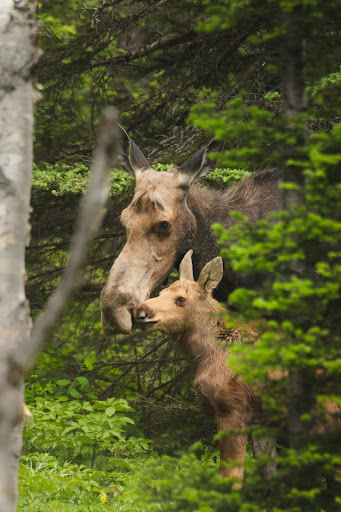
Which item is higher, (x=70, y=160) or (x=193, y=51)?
(x=193, y=51)

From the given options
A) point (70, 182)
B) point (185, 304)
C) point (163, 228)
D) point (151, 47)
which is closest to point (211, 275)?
point (185, 304)

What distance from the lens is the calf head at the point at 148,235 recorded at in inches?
266

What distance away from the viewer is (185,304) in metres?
6.86

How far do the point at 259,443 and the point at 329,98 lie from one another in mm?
3866

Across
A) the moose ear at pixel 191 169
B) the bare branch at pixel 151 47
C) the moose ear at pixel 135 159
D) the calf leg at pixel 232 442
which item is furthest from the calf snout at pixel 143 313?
the bare branch at pixel 151 47

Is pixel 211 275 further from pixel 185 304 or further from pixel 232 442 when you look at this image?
pixel 232 442

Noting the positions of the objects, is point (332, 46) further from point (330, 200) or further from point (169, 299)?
point (169, 299)

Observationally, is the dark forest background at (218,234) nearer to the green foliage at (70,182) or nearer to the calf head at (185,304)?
the green foliage at (70,182)

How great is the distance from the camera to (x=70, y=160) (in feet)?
37.1

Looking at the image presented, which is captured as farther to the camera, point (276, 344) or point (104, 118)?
point (276, 344)

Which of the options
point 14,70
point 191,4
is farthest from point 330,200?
point 191,4

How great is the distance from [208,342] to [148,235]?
129 centimetres

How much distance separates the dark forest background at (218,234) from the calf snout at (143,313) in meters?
1.07

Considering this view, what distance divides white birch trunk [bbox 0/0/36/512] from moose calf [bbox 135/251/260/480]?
2.80m
